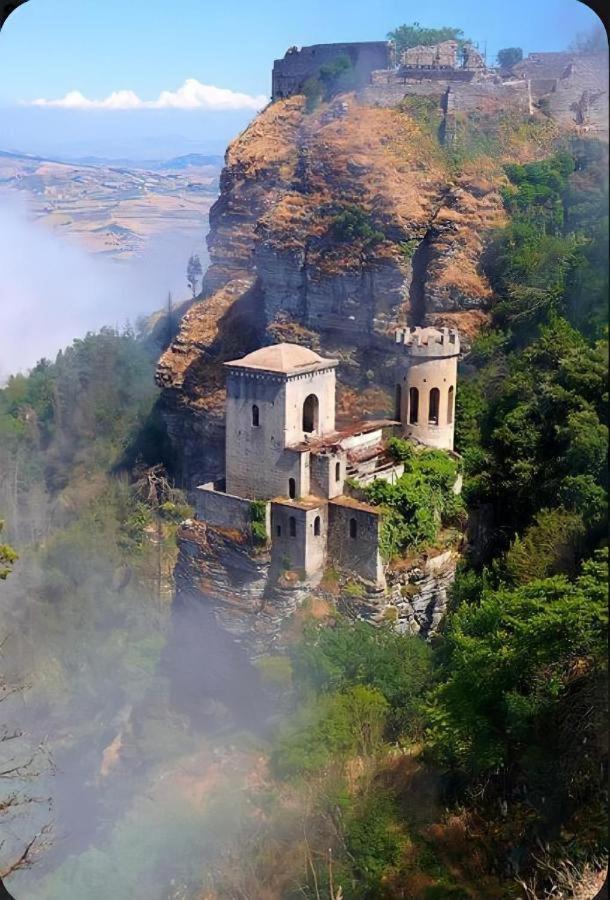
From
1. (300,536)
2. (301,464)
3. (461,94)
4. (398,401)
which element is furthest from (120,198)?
(300,536)

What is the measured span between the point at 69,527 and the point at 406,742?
9.02m

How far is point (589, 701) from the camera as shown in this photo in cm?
573


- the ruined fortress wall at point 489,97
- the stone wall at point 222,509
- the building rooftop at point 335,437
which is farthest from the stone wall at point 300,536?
the ruined fortress wall at point 489,97

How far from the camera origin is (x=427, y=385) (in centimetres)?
1170

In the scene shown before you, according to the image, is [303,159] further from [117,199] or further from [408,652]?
[408,652]

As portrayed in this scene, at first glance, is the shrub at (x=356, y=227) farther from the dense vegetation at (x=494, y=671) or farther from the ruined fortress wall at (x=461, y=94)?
the ruined fortress wall at (x=461, y=94)

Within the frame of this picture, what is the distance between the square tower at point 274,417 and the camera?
422 inches

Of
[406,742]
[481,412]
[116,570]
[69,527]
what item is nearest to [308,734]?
[406,742]

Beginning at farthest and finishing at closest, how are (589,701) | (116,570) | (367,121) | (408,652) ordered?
(367,121) → (116,570) → (408,652) → (589,701)

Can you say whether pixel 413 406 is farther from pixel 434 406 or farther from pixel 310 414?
pixel 310 414

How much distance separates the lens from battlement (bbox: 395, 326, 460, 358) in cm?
1150

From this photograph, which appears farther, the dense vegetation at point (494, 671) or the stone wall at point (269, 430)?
the stone wall at point (269, 430)

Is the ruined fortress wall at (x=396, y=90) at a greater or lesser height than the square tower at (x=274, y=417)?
greater

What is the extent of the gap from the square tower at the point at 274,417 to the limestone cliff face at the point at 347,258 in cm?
304
